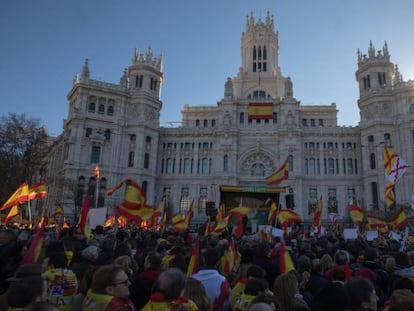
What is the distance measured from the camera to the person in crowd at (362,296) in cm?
452

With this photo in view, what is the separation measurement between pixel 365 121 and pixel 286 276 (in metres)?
61.1

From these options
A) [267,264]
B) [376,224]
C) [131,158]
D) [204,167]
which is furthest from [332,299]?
[204,167]

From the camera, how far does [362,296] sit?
179 inches

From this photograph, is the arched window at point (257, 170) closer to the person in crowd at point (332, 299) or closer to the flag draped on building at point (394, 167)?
the flag draped on building at point (394, 167)

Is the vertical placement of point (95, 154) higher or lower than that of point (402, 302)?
higher

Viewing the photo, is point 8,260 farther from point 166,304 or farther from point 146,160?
point 146,160

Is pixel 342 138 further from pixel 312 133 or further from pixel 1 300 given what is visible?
pixel 1 300

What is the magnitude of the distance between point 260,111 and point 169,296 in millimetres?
60391

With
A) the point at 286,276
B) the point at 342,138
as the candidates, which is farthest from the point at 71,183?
the point at 286,276

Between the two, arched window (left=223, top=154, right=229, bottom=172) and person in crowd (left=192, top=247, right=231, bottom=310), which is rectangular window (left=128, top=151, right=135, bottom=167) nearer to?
arched window (left=223, top=154, right=229, bottom=172)

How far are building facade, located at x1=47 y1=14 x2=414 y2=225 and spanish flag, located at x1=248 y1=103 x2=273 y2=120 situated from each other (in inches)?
7.2

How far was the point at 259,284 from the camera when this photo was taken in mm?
4941

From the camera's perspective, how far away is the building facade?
56219 mm

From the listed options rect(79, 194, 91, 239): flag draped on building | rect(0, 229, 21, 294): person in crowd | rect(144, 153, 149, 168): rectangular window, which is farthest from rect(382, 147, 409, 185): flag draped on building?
rect(144, 153, 149, 168): rectangular window
